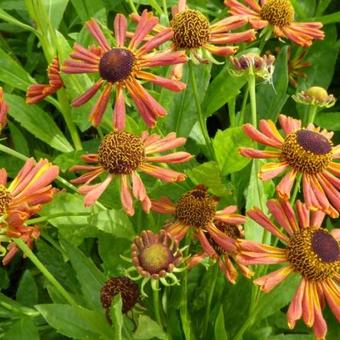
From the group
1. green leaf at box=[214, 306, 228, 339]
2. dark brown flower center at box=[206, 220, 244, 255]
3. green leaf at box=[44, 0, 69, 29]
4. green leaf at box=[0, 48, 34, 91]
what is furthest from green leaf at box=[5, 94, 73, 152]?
green leaf at box=[214, 306, 228, 339]

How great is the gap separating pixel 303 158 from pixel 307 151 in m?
0.01

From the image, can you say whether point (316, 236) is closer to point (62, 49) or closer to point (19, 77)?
point (62, 49)

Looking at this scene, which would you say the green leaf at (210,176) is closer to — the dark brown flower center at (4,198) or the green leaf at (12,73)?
the dark brown flower center at (4,198)

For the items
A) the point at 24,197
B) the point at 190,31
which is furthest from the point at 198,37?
the point at 24,197

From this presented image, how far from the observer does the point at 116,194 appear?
3.72 ft

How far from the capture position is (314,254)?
3.02 feet

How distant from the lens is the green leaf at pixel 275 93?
4.20ft

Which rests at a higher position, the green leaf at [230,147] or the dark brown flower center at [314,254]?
the green leaf at [230,147]

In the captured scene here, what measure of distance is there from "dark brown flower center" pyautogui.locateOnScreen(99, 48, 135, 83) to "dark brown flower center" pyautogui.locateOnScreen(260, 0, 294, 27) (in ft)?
1.27

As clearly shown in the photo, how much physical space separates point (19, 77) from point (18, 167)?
203 millimetres

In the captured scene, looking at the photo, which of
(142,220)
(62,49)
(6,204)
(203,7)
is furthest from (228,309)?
(203,7)

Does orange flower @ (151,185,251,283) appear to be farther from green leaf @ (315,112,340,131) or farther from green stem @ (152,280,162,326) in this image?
green leaf @ (315,112,340,131)

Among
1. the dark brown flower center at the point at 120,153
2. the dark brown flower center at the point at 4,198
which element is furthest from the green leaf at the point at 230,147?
the dark brown flower center at the point at 4,198

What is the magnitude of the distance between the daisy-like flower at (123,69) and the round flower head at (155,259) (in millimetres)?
203
